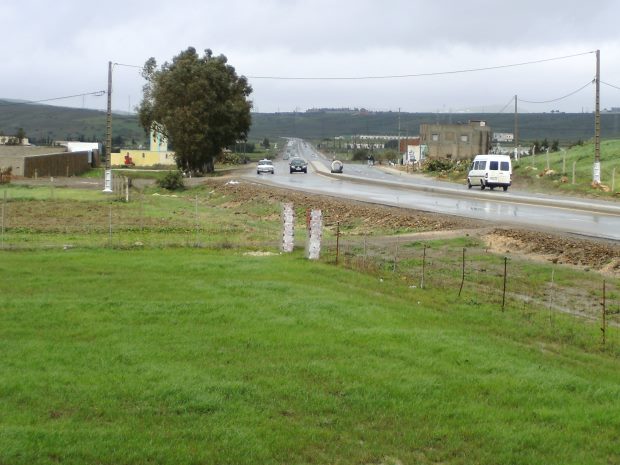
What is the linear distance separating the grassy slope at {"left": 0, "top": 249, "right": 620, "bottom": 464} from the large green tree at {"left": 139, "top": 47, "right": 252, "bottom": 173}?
65752 mm

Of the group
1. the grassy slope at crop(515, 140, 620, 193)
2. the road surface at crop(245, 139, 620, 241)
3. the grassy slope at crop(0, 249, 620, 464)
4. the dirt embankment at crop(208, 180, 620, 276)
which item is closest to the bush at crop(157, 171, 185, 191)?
the road surface at crop(245, 139, 620, 241)

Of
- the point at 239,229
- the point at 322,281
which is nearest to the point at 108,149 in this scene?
the point at 239,229

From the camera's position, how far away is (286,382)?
946cm

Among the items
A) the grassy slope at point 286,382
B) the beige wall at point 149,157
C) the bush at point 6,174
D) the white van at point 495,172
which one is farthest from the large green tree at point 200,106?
the grassy slope at point 286,382

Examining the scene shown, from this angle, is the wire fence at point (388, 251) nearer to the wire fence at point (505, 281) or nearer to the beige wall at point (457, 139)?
the wire fence at point (505, 281)

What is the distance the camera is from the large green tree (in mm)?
80250

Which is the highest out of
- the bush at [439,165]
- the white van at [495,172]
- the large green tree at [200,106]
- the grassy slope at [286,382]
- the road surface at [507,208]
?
the large green tree at [200,106]

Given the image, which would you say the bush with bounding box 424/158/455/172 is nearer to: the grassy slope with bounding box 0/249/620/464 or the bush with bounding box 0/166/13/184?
the bush with bounding box 0/166/13/184

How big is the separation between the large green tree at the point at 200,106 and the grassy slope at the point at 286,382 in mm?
65752

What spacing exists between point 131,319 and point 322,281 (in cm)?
497

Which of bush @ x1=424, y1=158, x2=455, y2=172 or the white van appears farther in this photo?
bush @ x1=424, y1=158, x2=455, y2=172

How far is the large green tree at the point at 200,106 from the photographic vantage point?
80.2m

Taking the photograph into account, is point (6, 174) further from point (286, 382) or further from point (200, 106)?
point (286, 382)

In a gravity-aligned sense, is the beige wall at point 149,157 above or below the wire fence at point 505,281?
above
